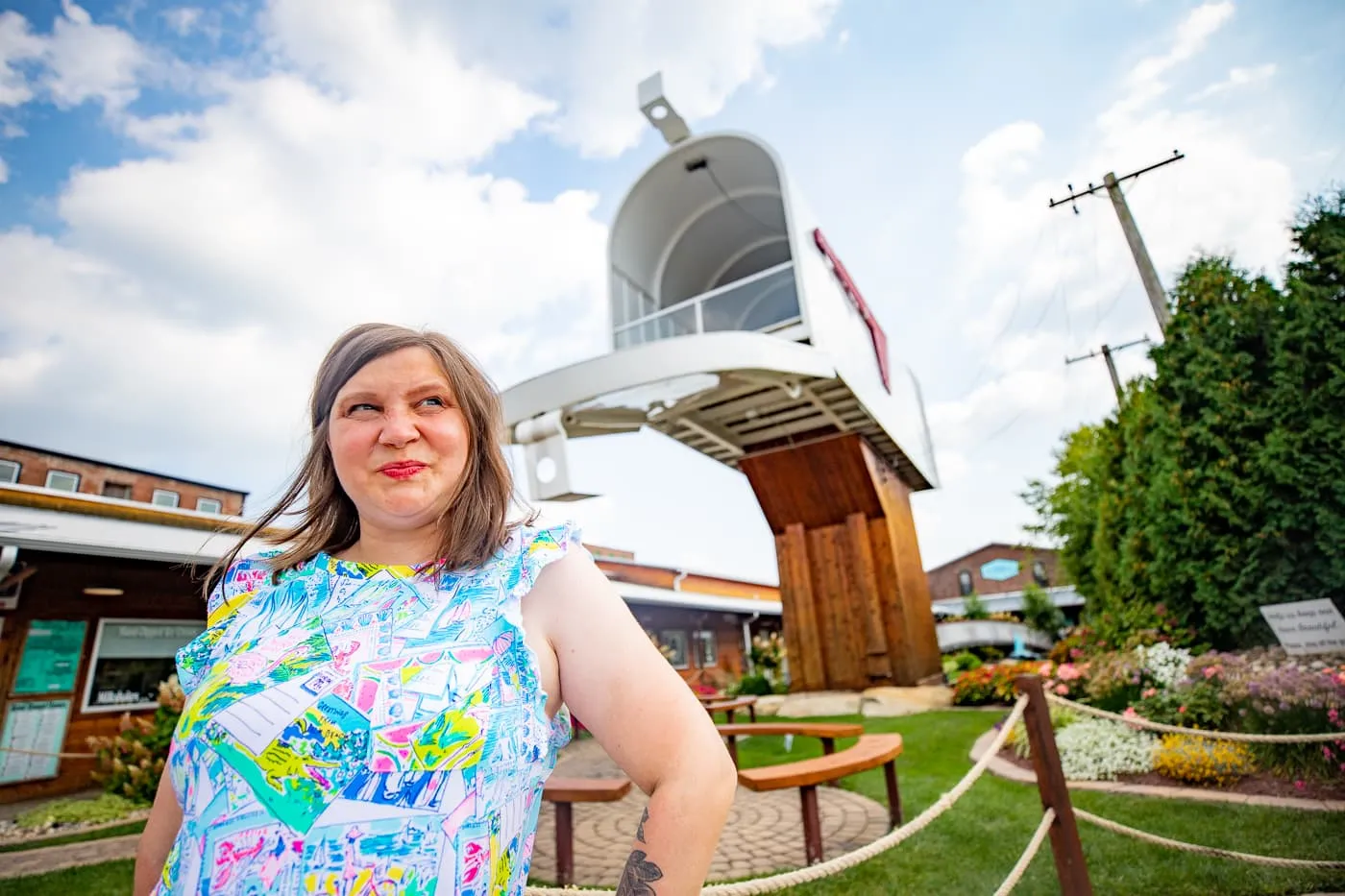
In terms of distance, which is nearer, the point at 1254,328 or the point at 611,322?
the point at 1254,328

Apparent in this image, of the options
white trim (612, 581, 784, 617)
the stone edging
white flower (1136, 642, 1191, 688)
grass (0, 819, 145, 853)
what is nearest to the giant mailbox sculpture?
white trim (612, 581, 784, 617)

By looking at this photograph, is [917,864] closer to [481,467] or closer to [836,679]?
[481,467]

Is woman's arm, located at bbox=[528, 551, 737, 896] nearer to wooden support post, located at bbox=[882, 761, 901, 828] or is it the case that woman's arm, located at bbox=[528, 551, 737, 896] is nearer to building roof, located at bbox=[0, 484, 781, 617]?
wooden support post, located at bbox=[882, 761, 901, 828]

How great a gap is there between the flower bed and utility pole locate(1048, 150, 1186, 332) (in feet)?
18.7

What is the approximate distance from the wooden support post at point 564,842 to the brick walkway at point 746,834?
152mm

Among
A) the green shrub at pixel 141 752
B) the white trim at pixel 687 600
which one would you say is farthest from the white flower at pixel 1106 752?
the green shrub at pixel 141 752

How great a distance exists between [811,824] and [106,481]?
84.3 ft

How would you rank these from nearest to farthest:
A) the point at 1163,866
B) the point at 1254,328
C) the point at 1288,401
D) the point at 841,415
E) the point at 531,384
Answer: the point at 1163,866
the point at 1288,401
the point at 1254,328
the point at 531,384
the point at 841,415

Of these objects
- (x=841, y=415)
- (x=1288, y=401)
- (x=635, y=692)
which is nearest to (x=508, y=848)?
(x=635, y=692)

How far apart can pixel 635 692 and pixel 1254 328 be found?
9.48m

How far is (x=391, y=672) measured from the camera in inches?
38.5

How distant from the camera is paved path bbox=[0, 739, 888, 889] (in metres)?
4.22

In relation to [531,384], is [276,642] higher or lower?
lower

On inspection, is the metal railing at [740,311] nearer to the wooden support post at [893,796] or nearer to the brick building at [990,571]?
the wooden support post at [893,796]
